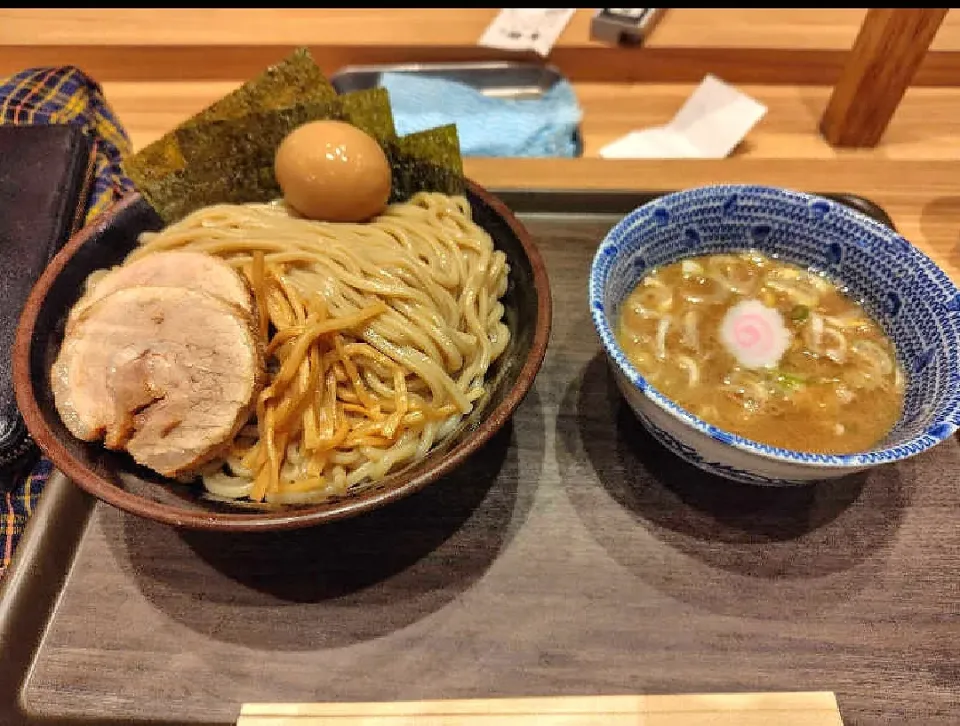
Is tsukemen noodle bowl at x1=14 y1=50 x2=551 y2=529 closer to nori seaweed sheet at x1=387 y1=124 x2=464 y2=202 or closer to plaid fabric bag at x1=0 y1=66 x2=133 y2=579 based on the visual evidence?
nori seaweed sheet at x1=387 y1=124 x2=464 y2=202

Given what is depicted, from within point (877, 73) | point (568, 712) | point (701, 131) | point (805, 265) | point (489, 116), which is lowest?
point (568, 712)

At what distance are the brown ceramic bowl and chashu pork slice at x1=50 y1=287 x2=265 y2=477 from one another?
0.04 meters

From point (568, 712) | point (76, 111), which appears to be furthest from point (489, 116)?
point (568, 712)

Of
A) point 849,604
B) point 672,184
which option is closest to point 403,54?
point 672,184

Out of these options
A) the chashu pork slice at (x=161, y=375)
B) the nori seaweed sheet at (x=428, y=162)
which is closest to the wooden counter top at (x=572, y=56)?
the nori seaweed sheet at (x=428, y=162)

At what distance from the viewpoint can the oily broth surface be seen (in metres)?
1.35

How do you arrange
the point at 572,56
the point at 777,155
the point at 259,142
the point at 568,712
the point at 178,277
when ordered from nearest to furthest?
the point at 568,712 < the point at 178,277 < the point at 259,142 < the point at 777,155 < the point at 572,56

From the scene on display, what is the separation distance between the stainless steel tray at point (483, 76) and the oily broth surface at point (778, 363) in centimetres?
161

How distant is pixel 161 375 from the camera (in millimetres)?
1255

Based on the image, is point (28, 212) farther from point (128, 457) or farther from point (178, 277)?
point (128, 457)

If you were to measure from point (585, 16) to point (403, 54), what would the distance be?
32.0 inches

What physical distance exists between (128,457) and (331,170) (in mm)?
744

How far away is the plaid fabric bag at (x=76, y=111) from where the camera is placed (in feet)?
6.83

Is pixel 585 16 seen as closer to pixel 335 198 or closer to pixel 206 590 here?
pixel 335 198
